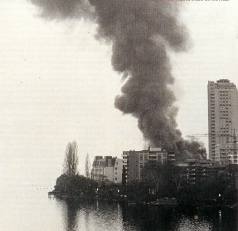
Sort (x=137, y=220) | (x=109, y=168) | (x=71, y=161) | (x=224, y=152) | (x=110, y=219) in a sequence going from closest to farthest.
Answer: (x=137, y=220) < (x=110, y=219) < (x=71, y=161) < (x=109, y=168) < (x=224, y=152)

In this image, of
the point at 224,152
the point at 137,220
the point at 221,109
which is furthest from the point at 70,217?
the point at 221,109

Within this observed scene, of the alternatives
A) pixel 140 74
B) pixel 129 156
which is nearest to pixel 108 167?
pixel 129 156

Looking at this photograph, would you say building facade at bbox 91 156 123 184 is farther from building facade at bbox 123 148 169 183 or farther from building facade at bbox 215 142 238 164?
building facade at bbox 215 142 238 164

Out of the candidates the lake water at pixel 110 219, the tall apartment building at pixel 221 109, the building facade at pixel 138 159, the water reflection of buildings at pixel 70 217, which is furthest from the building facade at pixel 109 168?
the lake water at pixel 110 219

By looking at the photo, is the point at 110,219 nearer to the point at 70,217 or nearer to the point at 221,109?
the point at 70,217

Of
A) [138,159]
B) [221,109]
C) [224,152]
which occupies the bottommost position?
[138,159]

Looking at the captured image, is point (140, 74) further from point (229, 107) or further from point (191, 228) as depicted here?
point (229, 107)

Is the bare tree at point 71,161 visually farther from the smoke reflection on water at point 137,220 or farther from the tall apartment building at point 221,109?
the tall apartment building at point 221,109

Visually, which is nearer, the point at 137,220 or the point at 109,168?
the point at 137,220
